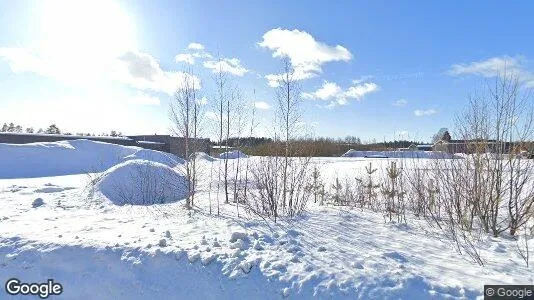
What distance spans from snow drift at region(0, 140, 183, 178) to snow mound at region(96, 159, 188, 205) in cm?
542

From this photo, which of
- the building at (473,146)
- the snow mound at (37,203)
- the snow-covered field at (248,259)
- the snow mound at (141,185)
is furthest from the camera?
the snow mound at (141,185)

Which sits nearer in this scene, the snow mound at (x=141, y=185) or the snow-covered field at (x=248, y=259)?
the snow-covered field at (x=248, y=259)

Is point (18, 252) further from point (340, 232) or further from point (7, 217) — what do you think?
point (340, 232)

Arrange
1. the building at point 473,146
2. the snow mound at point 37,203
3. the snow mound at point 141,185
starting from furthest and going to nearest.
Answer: the snow mound at point 141,185 < the snow mound at point 37,203 < the building at point 473,146

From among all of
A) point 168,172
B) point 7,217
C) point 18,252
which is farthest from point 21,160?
point 18,252

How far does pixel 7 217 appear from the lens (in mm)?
8648

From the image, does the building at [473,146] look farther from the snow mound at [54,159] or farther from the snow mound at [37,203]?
the snow mound at [54,159]

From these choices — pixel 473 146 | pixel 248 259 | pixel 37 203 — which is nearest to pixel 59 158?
pixel 37 203

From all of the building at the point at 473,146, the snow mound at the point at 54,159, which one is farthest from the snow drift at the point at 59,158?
the building at the point at 473,146

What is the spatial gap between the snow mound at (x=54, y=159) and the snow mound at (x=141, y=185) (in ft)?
24.5

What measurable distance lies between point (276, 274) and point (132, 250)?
2.32 metres

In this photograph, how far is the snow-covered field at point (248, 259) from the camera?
15.0 ft

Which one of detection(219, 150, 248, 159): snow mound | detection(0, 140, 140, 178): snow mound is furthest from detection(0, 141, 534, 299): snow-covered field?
detection(0, 140, 140, 178): snow mound

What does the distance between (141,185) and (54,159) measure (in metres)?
15.2
